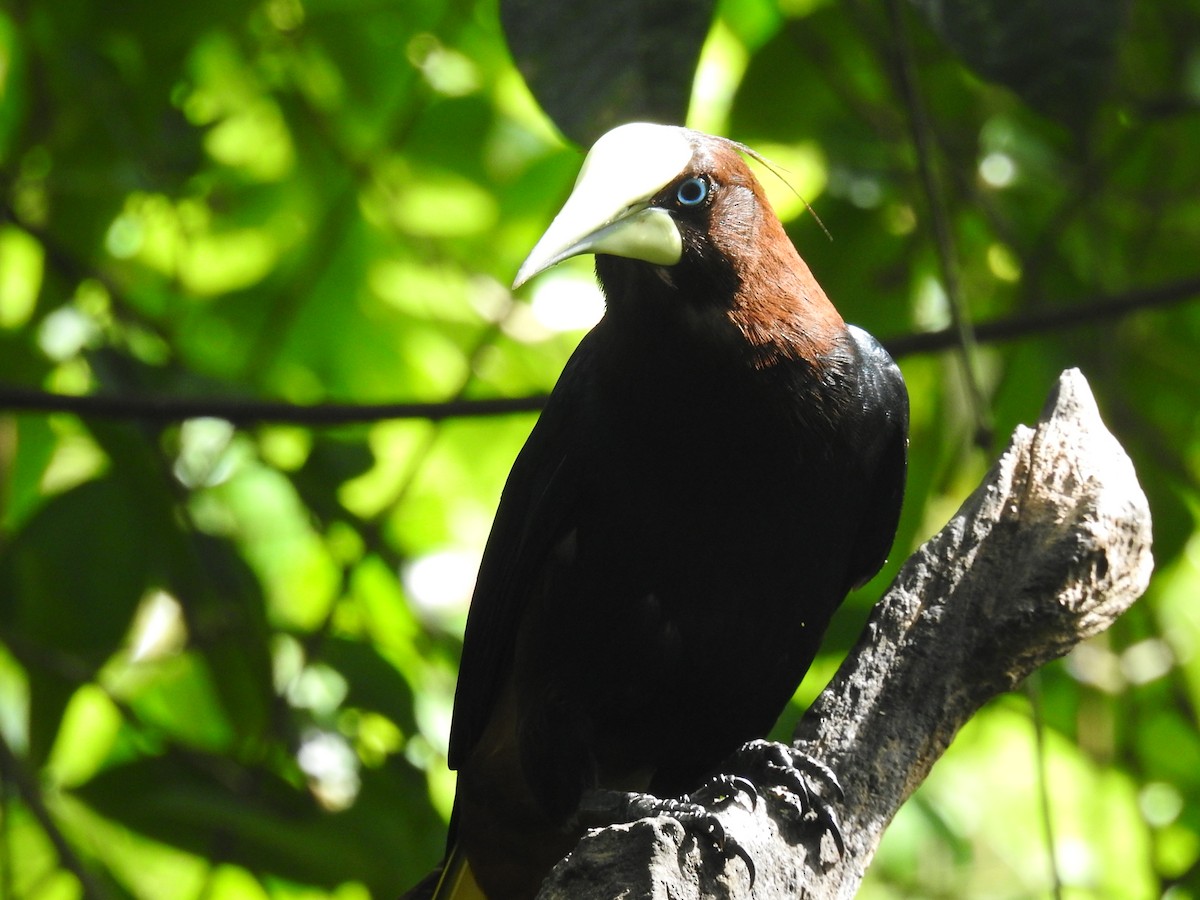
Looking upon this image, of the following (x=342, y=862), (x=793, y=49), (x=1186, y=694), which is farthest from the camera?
(x=1186, y=694)

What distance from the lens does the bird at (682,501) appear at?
7.34 ft

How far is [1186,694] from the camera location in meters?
3.51

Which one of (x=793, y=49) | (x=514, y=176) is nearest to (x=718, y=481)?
(x=793, y=49)

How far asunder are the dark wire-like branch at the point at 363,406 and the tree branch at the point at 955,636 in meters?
0.87

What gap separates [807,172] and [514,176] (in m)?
0.73

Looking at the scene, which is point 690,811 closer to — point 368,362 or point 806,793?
point 806,793

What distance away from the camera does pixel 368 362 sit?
12.1 ft

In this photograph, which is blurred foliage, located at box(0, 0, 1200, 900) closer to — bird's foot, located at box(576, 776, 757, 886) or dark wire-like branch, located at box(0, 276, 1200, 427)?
dark wire-like branch, located at box(0, 276, 1200, 427)

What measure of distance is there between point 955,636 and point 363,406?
1309mm

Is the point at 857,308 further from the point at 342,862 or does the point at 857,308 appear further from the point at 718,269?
→ the point at 342,862

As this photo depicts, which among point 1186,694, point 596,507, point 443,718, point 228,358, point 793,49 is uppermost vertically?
point 793,49

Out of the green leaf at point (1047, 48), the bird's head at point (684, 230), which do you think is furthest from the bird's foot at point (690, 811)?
the green leaf at point (1047, 48)

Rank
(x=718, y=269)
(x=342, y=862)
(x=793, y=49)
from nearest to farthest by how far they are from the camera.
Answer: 1. (x=718, y=269)
2. (x=342, y=862)
3. (x=793, y=49)

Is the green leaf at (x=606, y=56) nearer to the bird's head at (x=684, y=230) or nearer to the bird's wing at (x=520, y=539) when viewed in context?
the bird's head at (x=684, y=230)
